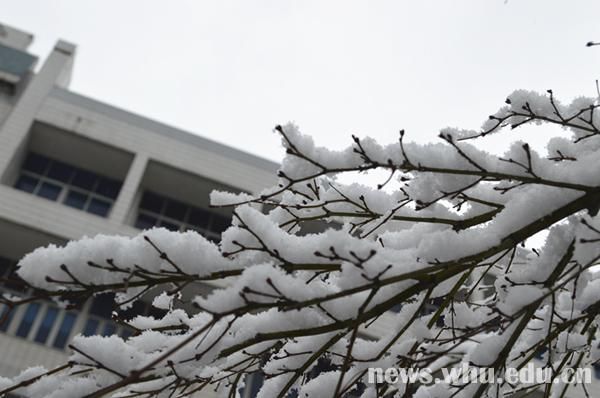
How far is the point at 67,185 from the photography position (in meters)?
11.7

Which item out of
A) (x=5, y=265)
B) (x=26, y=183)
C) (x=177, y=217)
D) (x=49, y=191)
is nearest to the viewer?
(x=5, y=265)

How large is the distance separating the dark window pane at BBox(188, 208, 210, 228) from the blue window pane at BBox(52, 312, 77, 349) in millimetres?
3649

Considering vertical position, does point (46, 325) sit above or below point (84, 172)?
below

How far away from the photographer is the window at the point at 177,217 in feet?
39.3

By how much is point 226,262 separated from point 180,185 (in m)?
10.7

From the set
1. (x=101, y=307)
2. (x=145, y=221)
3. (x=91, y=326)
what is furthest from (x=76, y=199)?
(x=91, y=326)

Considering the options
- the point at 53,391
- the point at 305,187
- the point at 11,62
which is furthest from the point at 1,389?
the point at 11,62

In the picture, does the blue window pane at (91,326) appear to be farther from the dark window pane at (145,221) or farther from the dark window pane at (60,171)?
the dark window pane at (60,171)

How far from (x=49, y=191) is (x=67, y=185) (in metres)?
0.42

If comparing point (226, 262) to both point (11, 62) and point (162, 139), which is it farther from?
point (11, 62)

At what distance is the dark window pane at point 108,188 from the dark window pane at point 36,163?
1.34 m

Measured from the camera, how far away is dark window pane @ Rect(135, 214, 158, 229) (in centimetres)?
1175

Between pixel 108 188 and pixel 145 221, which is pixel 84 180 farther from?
pixel 145 221

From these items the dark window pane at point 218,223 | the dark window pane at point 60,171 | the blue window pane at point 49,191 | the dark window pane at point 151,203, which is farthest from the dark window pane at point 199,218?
the blue window pane at point 49,191
